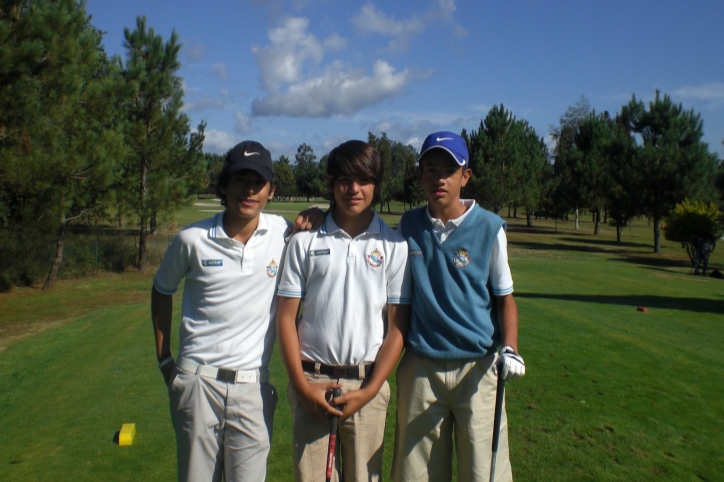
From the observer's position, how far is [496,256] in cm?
314

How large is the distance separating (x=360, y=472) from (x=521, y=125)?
52.1 m

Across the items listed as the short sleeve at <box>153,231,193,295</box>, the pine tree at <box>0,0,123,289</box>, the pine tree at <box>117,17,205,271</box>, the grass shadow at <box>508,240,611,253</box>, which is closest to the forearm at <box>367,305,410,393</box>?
the short sleeve at <box>153,231,193,295</box>

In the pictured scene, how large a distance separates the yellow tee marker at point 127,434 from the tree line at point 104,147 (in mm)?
2469

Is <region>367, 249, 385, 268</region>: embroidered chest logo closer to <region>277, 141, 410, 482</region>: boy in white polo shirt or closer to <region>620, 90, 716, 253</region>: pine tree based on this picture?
<region>277, 141, 410, 482</region>: boy in white polo shirt

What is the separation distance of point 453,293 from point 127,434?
3197mm

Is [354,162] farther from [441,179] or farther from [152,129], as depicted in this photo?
[152,129]

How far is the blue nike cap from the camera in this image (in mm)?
3150

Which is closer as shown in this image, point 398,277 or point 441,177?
point 398,277

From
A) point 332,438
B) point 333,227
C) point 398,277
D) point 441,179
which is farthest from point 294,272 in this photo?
point 441,179

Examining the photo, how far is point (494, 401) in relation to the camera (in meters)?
3.24

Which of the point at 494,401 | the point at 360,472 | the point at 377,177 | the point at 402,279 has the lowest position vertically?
the point at 360,472

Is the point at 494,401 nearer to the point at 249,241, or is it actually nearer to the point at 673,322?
the point at 249,241

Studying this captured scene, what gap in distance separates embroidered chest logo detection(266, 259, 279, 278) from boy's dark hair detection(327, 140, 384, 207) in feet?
1.59

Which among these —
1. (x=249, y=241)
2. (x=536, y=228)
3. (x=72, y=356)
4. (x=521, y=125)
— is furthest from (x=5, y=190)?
(x=536, y=228)
